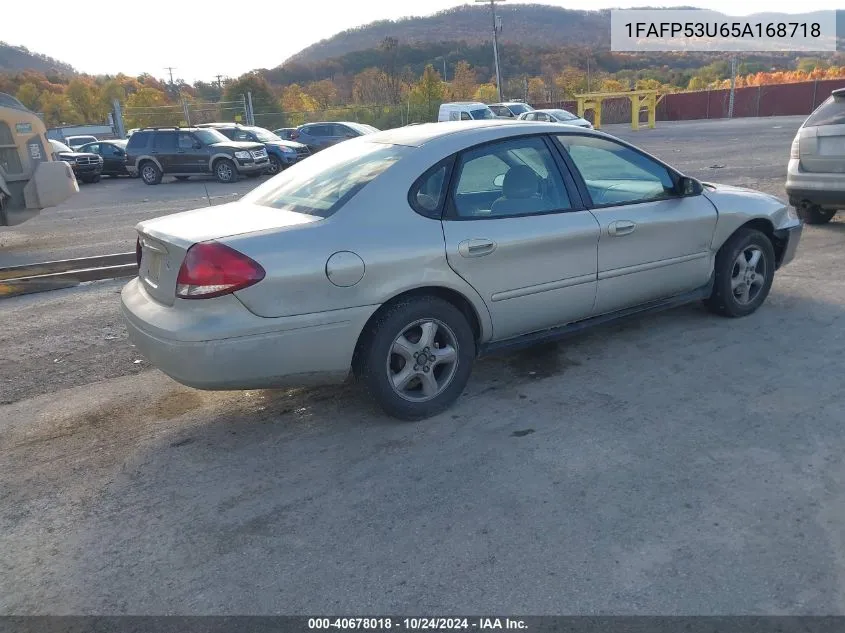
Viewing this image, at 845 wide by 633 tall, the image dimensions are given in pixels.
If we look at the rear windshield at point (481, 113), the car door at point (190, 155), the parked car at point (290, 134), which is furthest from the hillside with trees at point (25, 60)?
the car door at point (190, 155)

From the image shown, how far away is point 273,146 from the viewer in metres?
22.8

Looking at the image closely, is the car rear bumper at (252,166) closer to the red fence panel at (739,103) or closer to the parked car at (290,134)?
the parked car at (290,134)

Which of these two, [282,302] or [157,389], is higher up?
[282,302]

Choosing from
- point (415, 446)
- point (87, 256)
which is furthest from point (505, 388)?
point (87, 256)

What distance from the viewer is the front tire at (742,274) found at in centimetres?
533

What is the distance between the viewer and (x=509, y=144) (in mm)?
4465

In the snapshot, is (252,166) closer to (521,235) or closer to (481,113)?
(481,113)

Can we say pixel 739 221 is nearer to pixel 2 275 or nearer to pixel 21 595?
pixel 21 595

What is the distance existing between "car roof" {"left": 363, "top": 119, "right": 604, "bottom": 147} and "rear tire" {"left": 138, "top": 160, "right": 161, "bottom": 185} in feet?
63.3

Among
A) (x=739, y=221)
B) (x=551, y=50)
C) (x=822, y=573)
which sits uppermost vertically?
(x=551, y=50)

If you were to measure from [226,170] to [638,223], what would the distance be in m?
18.1

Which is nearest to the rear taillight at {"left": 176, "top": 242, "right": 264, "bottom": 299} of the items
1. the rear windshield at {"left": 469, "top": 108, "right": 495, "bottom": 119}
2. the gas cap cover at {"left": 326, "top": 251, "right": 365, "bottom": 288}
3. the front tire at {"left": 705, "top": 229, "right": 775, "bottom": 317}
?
the gas cap cover at {"left": 326, "top": 251, "right": 365, "bottom": 288}
